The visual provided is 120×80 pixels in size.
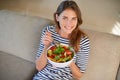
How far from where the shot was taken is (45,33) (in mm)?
1621

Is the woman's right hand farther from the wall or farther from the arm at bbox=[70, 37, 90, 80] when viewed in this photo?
the wall

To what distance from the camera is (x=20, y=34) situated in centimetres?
188

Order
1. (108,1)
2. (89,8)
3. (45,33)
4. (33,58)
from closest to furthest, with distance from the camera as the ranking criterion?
(45,33) → (33,58) → (89,8) → (108,1)

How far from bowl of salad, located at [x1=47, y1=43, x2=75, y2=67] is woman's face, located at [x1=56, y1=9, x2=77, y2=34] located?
146mm

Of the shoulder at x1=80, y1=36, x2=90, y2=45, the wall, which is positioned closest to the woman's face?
the shoulder at x1=80, y1=36, x2=90, y2=45

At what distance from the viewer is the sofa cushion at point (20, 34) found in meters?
1.82

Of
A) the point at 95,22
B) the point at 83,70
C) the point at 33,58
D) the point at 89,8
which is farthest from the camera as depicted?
the point at 89,8

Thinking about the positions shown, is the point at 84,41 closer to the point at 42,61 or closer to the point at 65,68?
the point at 65,68

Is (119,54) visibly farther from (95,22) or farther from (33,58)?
(95,22)

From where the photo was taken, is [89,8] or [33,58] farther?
[89,8]

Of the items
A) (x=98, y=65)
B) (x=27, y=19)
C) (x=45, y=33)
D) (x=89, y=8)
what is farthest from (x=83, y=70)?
(x=89, y=8)

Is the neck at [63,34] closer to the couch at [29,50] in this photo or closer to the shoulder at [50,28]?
the shoulder at [50,28]

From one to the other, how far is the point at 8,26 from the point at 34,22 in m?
0.28

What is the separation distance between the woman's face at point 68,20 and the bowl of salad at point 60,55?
146 mm
